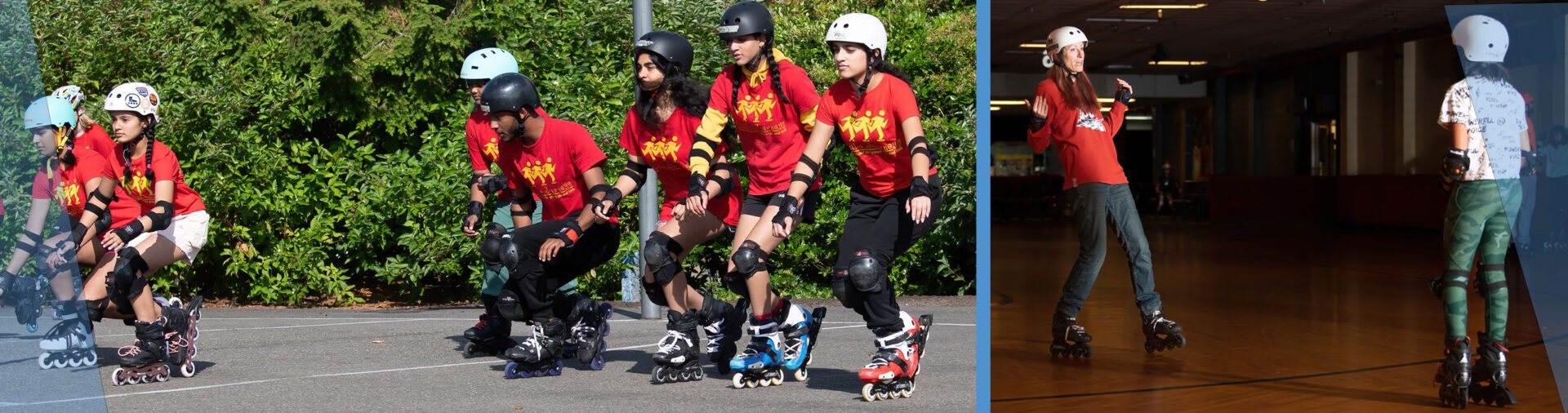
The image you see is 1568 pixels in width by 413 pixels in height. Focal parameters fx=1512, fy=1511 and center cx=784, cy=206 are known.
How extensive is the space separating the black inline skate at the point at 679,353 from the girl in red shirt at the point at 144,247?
1.72m

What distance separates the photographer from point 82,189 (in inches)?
214

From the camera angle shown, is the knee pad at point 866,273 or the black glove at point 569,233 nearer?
the knee pad at point 866,273

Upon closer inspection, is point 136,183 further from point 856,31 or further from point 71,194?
point 856,31

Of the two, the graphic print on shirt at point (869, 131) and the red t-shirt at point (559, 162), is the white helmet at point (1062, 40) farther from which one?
the red t-shirt at point (559, 162)

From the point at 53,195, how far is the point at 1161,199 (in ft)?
86.9

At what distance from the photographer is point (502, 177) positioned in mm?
6074

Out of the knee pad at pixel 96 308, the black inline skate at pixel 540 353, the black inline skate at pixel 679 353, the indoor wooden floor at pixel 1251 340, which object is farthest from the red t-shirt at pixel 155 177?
the indoor wooden floor at pixel 1251 340

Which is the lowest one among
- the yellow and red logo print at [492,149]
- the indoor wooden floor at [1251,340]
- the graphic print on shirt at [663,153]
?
the indoor wooden floor at [1251,340]

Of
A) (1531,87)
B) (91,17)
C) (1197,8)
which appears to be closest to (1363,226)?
(1197,8)

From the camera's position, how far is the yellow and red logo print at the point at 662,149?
516 cm

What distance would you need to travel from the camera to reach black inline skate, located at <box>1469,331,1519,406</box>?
470 cm

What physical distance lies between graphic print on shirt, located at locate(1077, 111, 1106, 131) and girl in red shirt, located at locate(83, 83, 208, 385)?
3.40 meters

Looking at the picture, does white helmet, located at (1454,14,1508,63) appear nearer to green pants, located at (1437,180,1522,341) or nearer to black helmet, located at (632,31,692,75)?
green pants, located at (1437,180,1522,341)

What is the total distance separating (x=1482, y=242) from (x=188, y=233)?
438 centimetres
